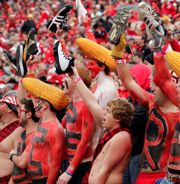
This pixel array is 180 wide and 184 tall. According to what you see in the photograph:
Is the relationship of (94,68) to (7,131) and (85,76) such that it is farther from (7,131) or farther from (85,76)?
(7,131)

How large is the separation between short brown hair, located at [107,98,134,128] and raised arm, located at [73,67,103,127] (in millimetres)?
285

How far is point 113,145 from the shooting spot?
5066mm

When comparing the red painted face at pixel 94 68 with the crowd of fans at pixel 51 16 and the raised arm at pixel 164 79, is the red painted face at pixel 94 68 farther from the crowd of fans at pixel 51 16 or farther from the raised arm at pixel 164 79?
the crowd of fans at pixel 51 16

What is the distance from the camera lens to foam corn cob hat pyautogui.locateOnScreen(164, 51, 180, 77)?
16.0 ft

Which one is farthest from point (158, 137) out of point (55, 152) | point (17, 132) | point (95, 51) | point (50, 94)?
point (17, 132)

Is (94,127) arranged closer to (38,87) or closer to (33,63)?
(38,87)

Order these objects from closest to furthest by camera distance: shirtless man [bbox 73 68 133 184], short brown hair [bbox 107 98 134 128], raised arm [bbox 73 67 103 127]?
shirtless man [bbox 73 68 133 184] < short brown hair [bbox 107 98 134 128] < raised arm [bbox 73 67 103 127]

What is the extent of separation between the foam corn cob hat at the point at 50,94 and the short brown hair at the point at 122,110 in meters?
1.00

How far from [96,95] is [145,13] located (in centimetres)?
117

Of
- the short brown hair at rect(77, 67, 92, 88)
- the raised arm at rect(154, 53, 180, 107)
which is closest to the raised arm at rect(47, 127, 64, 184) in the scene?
the short brown hair at rect(77, 67, 92, 88)

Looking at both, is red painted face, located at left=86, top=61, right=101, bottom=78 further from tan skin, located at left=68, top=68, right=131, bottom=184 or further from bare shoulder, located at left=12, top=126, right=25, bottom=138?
bare shoulder, located at left=12, top=126, right=25, bottom=138

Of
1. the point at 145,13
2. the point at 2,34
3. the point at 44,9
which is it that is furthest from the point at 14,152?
the point at 44,9

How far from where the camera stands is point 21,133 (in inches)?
263

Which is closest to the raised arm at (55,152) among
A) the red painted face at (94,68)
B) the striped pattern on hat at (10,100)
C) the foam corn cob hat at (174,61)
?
the red painted face at (94,68)
